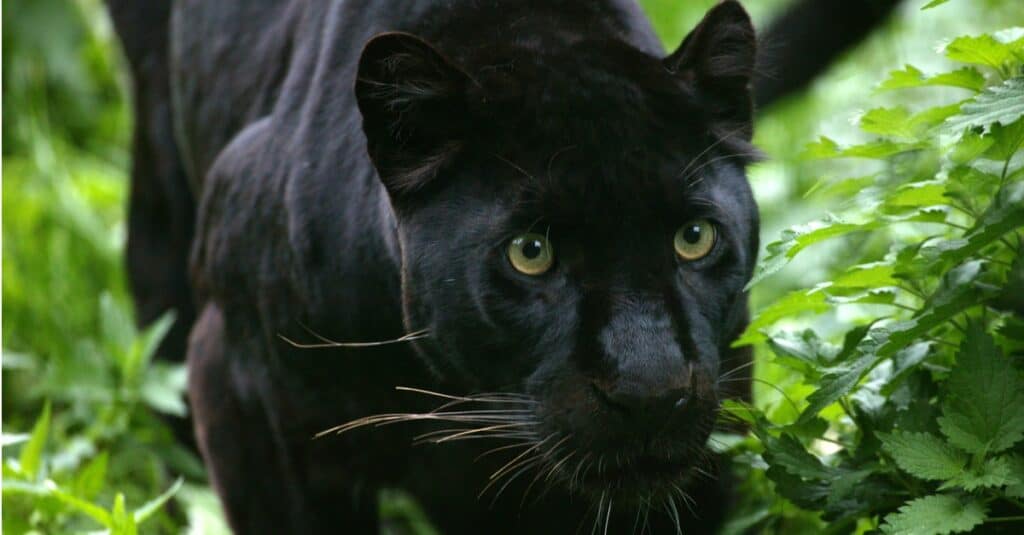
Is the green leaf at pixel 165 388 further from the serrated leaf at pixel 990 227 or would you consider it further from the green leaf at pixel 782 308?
the serrated leaf at pixel 990 227

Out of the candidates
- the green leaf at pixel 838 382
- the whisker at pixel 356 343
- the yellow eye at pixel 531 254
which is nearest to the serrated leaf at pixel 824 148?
the green leaf at pixel 838 382

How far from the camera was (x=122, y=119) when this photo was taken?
6723 mm

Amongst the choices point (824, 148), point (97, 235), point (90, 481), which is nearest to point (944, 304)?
point (824, 148)

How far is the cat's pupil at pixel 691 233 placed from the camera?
2.36 metres

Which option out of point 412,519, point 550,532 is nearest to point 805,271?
point 412,519

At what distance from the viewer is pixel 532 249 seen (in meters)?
2.32

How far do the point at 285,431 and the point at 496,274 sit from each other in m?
0.91

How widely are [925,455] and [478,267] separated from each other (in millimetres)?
752

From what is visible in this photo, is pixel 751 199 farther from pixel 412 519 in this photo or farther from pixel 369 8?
pixel 412 519

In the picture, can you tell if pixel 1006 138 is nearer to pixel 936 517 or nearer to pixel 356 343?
pixel 936 517

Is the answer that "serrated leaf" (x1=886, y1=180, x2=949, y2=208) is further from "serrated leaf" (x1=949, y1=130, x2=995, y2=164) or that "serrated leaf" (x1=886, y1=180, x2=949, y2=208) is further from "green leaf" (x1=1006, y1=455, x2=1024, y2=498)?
"green leaf" (x1=1006, y1=455, x2=1024, y2=498)

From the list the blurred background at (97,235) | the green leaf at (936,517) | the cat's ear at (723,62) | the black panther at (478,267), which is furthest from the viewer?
the blurred background at (97,235)

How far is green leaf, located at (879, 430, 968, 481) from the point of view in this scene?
2.11m

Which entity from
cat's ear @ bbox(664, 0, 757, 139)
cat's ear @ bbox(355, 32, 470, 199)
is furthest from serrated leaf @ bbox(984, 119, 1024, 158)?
cat's ear @ bbox(355, 32, 470, 199)
